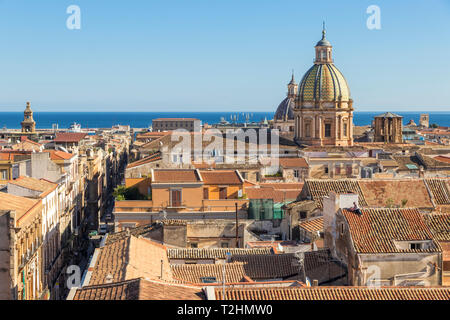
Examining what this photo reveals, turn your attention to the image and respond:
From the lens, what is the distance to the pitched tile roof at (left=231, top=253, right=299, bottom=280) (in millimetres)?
18078

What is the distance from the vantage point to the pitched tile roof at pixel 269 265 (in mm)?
18078

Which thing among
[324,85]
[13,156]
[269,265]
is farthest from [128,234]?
[324,85]

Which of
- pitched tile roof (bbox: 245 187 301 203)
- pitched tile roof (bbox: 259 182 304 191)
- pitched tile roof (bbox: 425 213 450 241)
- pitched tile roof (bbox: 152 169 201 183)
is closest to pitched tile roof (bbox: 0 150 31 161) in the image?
pitched tile roof (bbox: 152 169 201 183)

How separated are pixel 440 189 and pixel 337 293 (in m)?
14.0

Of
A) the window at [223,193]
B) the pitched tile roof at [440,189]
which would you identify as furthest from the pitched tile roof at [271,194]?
the pitched tile roof at [440,189]

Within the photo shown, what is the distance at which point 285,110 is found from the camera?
3388 inches

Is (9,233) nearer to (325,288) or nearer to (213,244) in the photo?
(213,244)

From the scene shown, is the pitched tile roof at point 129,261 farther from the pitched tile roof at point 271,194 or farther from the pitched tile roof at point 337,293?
the pitched tile roof at point 271,194

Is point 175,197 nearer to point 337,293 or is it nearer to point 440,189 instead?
point 440,189

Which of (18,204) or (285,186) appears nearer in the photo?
(18,204)

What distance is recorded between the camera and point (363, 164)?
45.8m

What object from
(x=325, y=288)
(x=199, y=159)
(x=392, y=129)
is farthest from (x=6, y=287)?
(x=392, y=129)

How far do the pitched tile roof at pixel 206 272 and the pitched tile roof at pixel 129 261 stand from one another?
1.35ft
